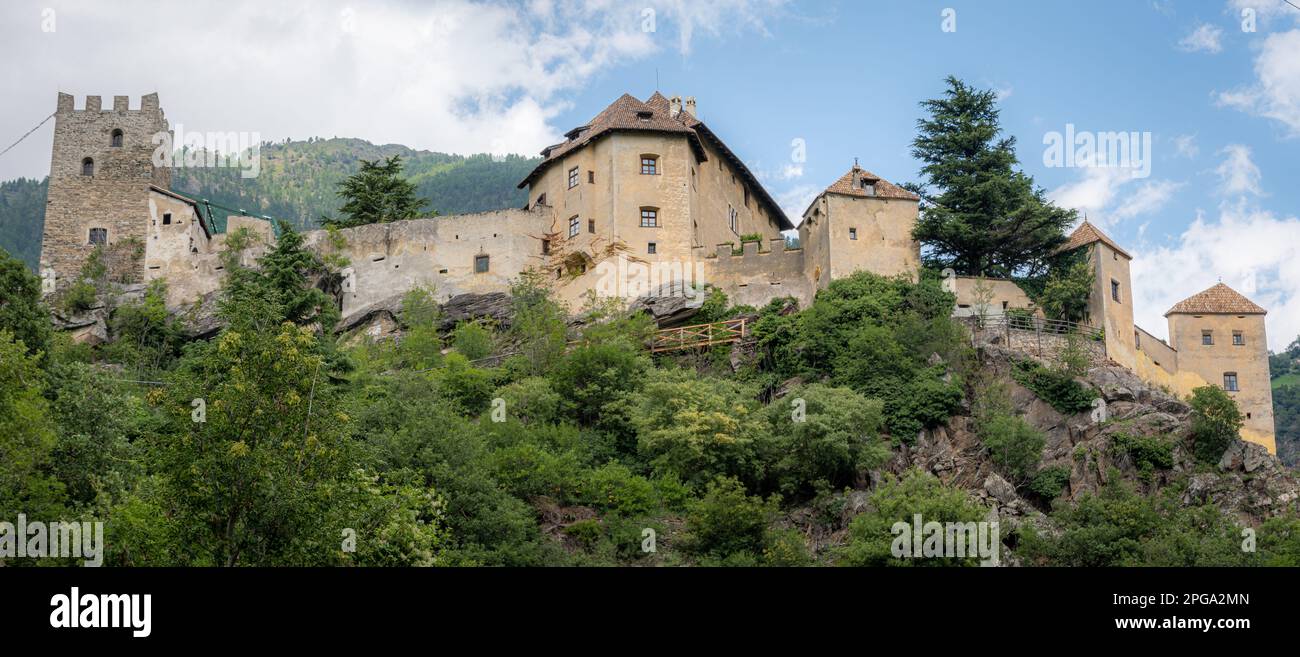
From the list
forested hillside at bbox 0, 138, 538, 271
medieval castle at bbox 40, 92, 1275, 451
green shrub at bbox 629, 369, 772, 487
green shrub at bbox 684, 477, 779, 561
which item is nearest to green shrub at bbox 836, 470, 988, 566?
green shrub at bbox 684, 477, 779, 561

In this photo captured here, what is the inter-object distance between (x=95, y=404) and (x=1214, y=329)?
37341 mm

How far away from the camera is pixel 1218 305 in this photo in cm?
5059

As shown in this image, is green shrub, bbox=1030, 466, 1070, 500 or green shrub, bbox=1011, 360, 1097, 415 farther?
green shrub, bbox=1011, 360, 1097, 415

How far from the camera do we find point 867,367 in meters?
43.4

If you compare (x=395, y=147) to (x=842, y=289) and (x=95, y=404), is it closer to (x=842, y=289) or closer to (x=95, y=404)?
(x=842, y=289)

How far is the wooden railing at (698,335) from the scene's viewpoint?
48125 mm

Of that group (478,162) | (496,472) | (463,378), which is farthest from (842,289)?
(478,162)

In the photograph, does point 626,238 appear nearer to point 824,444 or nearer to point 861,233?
point 861,233

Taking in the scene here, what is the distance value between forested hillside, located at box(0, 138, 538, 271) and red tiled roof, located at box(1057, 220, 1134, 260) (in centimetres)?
5031

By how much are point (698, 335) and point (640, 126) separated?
34.1 feet

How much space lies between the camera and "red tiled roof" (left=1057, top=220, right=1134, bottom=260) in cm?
4866

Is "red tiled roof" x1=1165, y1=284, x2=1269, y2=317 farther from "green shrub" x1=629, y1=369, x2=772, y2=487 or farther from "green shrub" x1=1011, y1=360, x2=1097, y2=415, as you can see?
"green shrub" x1=629, y1=369, x2=772, y2=487

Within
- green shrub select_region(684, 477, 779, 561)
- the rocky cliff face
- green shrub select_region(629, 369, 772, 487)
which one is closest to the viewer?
green shrub select_region(684, 477, 779, 561)
